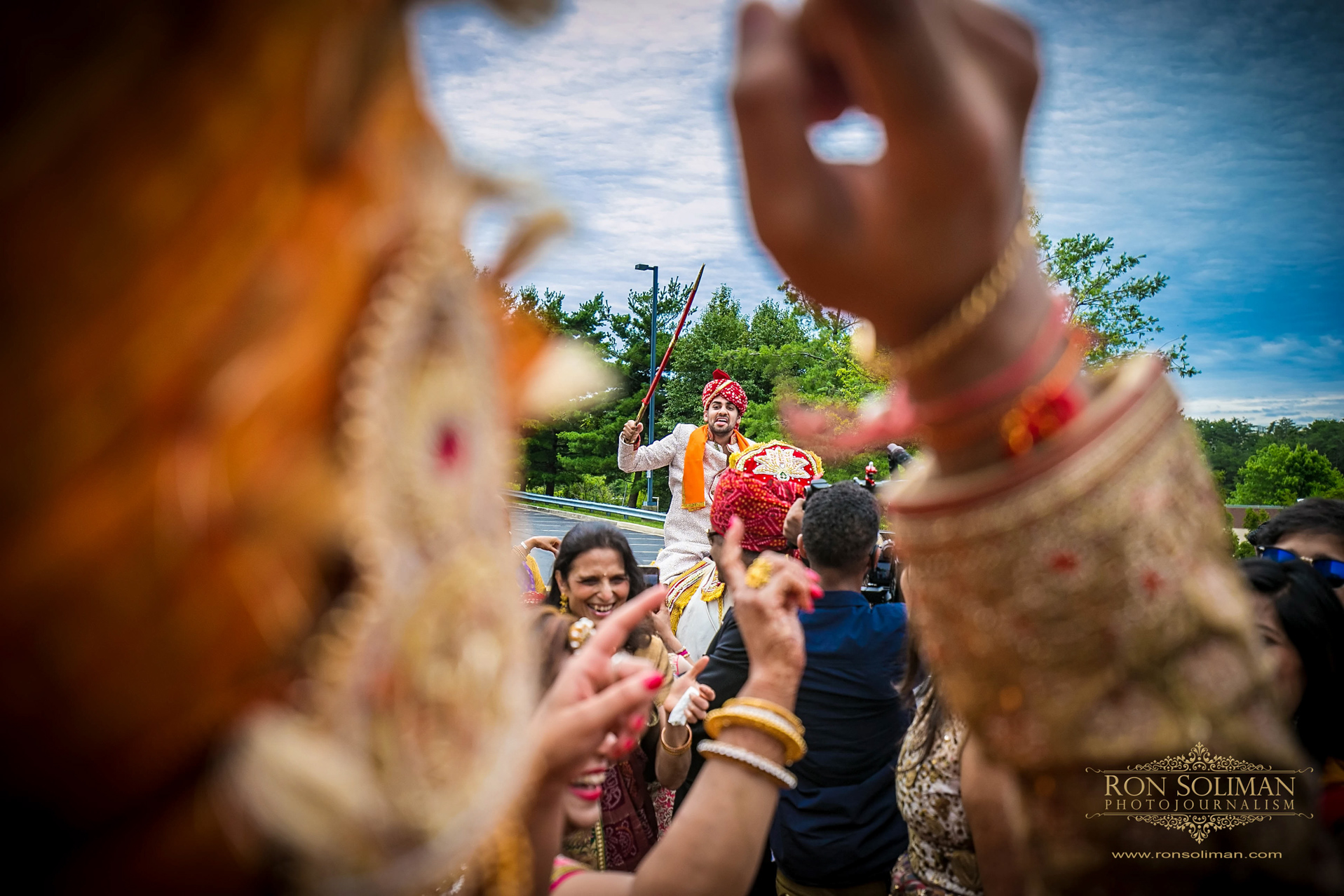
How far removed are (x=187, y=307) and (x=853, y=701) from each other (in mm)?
3696

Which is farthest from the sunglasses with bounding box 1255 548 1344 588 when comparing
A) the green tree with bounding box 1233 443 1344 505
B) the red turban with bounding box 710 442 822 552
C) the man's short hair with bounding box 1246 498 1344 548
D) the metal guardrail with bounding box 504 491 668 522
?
the metal guardrail with bounding box 504 491 668 522

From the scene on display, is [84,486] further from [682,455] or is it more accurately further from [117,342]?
[682,455]

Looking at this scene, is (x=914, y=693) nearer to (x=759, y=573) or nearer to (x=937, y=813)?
(x=937, y=813)

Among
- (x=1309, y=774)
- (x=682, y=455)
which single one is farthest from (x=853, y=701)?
(x=682, y=455)

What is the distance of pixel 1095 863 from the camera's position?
740mm

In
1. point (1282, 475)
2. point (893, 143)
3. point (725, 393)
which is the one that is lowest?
point (893, 143)

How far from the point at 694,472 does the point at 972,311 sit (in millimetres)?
6645

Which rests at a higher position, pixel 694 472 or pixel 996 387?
pixel 694 472

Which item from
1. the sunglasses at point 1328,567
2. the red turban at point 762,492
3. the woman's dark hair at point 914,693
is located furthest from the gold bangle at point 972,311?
the red turban at point 762,492

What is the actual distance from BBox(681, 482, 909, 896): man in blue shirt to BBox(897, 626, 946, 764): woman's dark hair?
0.62 feet

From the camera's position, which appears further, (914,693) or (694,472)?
(694,472)

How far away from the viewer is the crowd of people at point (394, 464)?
0.43 metres

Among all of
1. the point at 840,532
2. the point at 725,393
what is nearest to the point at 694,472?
the point at 725,393

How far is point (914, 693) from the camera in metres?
3.57
